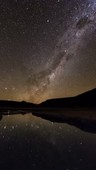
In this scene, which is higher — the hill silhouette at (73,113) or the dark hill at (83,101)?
the dark hill at (83,101)

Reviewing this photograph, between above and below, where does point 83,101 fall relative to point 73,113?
above

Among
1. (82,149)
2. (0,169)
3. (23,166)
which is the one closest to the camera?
(0,169)

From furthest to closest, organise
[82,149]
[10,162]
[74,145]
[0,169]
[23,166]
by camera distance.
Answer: [74,145] → [82,149] → [10,162] → [23,166] → [0,169]

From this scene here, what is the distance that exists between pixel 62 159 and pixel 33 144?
3875mm

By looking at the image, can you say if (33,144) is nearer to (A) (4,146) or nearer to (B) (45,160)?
(A) (4,146)

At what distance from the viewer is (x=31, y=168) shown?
342 inches

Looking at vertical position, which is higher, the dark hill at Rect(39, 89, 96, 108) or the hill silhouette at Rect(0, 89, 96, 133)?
the dark hill at Rect(39, 89, 96, 108)

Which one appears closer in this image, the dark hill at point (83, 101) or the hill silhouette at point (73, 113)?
the hill silhouette at point (73, 113)

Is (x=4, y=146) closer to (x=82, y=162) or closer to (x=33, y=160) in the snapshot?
(x=33, y=160)

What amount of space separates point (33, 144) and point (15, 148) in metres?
1.53

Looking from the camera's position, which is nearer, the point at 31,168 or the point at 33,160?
the point at 31,168

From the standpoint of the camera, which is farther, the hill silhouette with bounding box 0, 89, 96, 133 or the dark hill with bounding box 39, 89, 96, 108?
the dark hill with bounding box 39, 89, 96, 108

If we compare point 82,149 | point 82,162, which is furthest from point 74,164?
point 82,149

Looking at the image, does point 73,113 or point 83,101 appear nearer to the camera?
point 73,113
